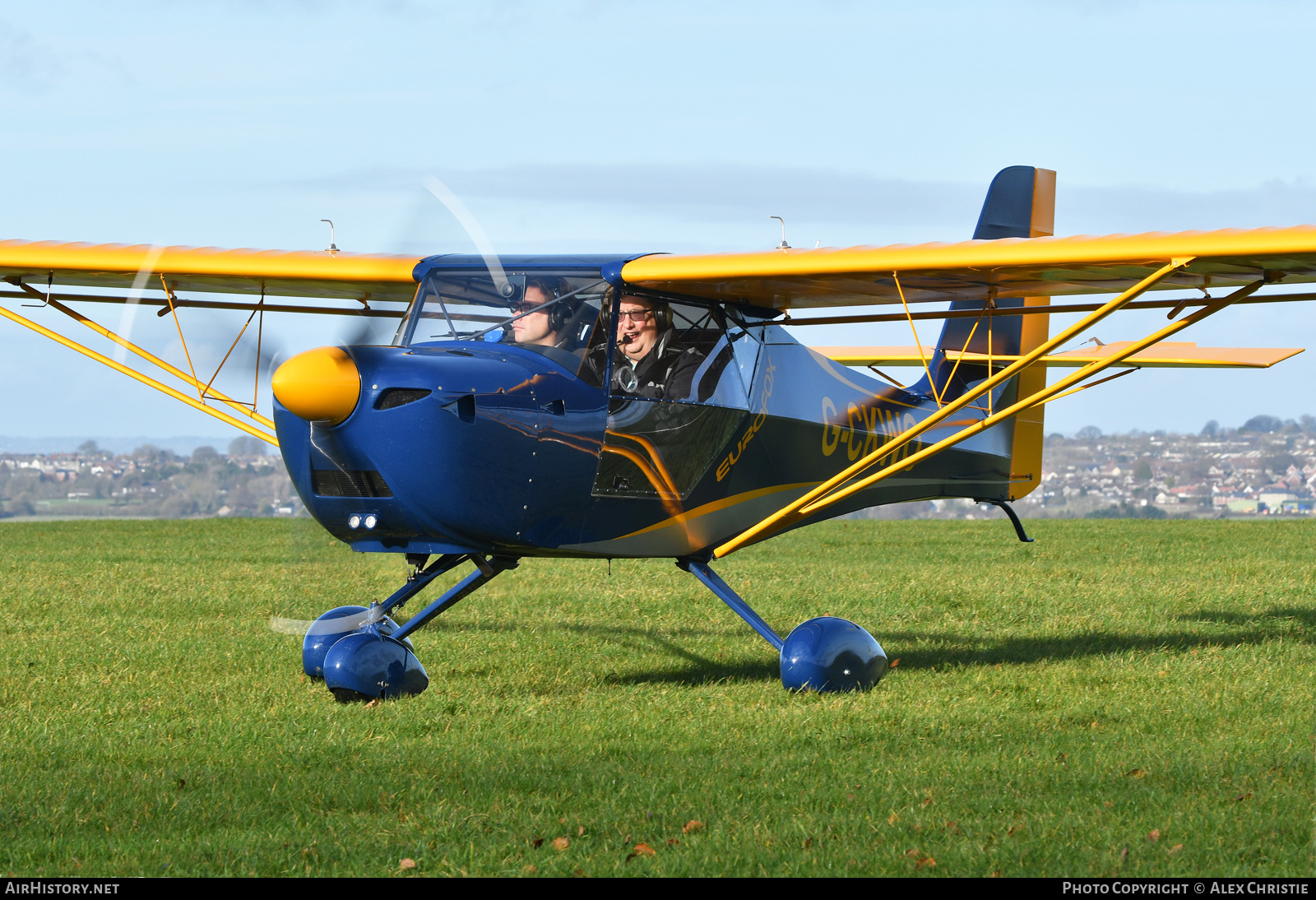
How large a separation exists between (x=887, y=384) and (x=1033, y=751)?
15.8 feet

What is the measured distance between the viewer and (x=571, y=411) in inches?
310

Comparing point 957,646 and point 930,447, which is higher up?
point 930,447

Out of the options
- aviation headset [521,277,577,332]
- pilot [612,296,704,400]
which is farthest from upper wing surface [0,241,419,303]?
pilot [612,296,704,400]

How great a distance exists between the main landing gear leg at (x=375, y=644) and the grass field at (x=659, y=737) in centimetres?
19

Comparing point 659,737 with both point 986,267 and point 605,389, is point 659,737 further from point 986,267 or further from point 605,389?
point 986,267

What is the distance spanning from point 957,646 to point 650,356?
12.5 ft

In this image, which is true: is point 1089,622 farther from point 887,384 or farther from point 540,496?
point 540,496

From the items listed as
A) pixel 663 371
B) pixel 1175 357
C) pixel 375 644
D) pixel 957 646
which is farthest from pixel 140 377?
pixel 1175 357

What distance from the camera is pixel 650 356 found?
8539 mm

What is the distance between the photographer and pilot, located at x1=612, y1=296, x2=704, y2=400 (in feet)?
27.4

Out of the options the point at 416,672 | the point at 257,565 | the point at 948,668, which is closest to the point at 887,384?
the point at 948,668

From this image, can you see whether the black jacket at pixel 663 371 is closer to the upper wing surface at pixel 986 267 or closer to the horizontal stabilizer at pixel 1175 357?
the upper wing surface at pixel 986 267

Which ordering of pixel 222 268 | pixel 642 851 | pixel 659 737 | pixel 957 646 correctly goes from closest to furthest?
pixel 642 851 < pixel 659 737 < pixel 222 268 < pixel 957 646

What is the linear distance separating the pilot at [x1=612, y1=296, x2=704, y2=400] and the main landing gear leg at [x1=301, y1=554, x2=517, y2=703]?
1519mm
